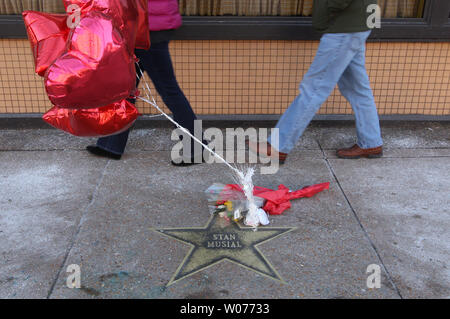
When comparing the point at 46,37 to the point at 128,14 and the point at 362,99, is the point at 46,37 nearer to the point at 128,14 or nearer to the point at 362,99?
the point at 128,14

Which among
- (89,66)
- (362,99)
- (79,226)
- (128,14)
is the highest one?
(128,14)

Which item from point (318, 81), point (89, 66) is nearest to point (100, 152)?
point (89, 66)

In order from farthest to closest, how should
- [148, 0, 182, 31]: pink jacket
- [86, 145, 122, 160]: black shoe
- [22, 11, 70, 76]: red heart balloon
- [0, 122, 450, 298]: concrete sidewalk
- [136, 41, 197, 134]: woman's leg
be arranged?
[86, 145, 122, 160]: black shoe, [136, 41, 197, 134]: woman's leg, [148, 0, 182, 31]: pink jacket, [22, 11, 70, 76]: red heart balloon, [0, 122, 450, 298]: concrete sidewalk


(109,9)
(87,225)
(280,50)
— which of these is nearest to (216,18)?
(280,50)

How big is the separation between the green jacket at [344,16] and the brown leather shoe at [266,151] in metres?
1.07

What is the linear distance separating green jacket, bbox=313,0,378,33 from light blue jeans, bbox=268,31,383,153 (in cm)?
5

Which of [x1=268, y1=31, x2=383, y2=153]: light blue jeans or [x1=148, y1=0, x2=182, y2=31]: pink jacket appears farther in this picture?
[x1=268, y1=31, x2=383, y2=153]: light blue jeans

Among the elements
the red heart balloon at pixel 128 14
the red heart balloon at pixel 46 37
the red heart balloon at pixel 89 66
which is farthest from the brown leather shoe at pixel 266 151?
the red heart balloon at pixel 46 37

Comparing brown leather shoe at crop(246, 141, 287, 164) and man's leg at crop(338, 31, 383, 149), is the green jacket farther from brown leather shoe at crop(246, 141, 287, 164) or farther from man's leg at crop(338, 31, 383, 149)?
brown leather shoe at crop(246, 141, 287, 164)

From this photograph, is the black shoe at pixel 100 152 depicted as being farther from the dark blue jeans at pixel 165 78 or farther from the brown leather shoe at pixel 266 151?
the brown leather shoe at pixel 266 151

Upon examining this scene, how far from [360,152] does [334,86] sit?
653 millimetres

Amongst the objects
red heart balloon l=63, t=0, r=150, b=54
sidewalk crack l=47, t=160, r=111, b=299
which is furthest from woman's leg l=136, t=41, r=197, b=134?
sidewalk crack l=47, t=160, r=111, b=299

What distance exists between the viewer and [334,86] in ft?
13.5

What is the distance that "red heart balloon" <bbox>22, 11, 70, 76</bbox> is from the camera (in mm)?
2873
